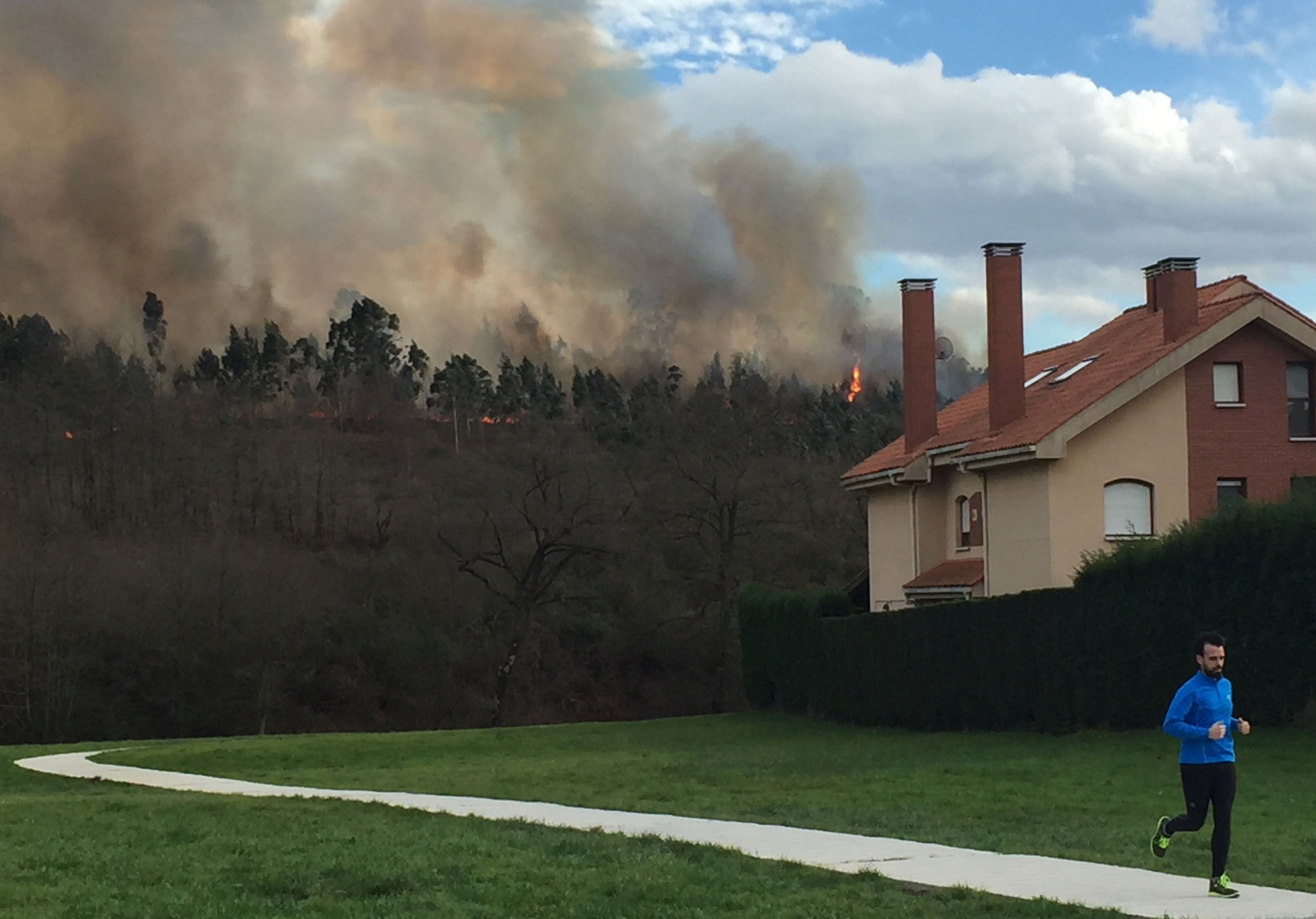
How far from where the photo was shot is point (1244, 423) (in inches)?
1474

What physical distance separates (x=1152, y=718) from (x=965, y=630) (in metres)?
6.44

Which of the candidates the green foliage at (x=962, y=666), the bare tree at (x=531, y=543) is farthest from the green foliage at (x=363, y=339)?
the green foliage at (x=962, y=666)

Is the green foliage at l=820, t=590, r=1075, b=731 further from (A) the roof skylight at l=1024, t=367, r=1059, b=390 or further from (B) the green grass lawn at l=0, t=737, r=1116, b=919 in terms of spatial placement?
(B) the green grass lawn at l=0, t=737, r=1116, b=919

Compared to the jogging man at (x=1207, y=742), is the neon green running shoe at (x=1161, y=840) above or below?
below

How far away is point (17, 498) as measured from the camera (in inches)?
3393

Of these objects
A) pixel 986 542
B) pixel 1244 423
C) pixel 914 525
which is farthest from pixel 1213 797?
pixel 914 525

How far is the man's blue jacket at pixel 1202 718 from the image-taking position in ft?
36.0

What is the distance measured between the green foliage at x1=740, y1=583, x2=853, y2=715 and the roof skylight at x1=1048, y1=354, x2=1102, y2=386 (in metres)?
8.90

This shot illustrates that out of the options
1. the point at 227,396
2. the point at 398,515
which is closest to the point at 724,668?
the point at 398,515

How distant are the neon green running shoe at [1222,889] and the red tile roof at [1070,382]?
26.1 metres

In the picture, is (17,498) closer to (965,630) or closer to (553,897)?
(965,630)

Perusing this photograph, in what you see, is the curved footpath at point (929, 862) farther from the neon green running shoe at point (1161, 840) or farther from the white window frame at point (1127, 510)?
the white window frame at point (1127, 510)

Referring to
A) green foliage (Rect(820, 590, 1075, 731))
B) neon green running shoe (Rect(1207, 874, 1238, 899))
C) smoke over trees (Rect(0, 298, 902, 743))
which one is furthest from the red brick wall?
smoke over trees (Rect(0, 298, 902, 743))

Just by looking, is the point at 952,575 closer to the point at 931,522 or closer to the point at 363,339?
the point at 931,522
